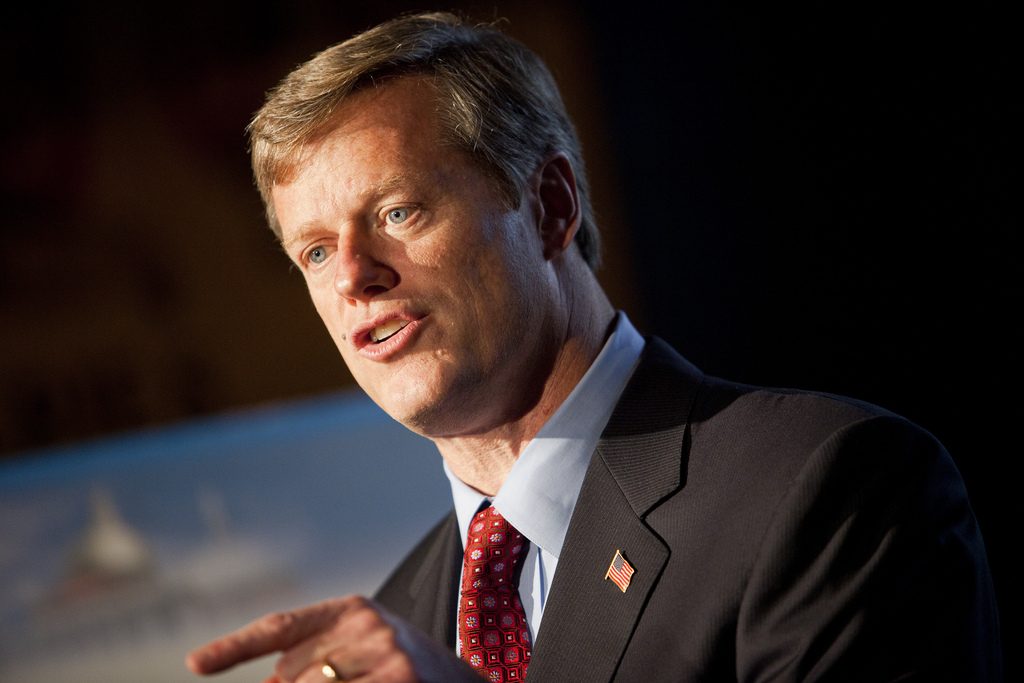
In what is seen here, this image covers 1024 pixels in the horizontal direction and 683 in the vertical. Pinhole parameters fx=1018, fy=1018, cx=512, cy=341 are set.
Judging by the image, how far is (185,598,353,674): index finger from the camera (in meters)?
1.11

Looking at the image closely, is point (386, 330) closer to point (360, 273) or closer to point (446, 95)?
point (360, 273)

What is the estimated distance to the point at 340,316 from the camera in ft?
5.49

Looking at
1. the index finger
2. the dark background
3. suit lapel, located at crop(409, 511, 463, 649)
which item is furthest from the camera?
the dark background

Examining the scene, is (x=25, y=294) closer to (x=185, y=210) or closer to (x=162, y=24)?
(x=185, y=210)

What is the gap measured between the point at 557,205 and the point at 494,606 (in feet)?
2.31

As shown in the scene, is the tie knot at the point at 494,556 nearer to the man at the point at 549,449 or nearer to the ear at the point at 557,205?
the man at the point at 549,449

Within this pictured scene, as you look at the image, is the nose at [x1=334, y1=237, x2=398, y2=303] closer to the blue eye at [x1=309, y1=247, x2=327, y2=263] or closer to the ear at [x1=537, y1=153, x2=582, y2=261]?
the blue eye at [x1=309, y1=247, x2=327, y2=263]

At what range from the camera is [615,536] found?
1.50m

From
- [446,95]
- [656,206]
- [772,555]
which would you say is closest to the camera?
[772,555]

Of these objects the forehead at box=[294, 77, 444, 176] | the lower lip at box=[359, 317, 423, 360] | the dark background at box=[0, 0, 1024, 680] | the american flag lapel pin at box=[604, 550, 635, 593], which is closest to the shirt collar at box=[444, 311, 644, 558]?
the american flag lapel pin at box=[604, 550, 635, 593]

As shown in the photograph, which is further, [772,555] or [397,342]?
[397,342]

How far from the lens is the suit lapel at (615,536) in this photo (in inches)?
56.4

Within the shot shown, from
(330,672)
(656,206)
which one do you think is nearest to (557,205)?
(330,672)

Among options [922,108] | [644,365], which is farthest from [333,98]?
[922,108]
